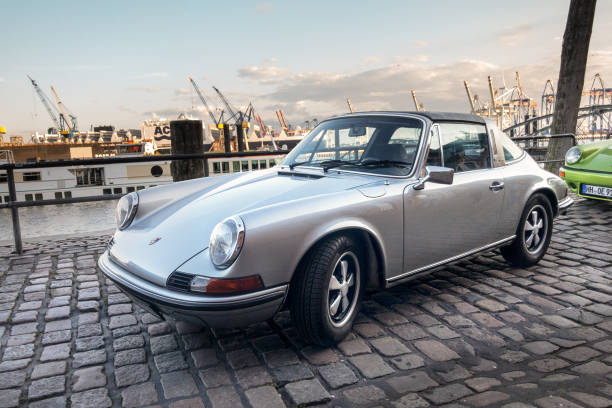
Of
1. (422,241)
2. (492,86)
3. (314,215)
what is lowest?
(422,241)

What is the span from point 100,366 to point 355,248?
5.54ft

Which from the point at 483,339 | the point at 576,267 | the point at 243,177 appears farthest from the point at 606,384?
the point at 243,177

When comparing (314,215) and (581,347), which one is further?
(581,347)

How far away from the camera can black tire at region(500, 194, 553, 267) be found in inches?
168

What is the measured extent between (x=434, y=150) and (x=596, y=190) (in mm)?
4502

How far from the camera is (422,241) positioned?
10.8ft

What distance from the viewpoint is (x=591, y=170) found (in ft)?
22.1

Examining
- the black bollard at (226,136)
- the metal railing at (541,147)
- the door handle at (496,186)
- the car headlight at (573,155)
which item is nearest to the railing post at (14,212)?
the door handle at (496,186)

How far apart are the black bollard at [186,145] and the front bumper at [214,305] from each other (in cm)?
416

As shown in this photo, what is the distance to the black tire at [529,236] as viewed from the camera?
4262 mm

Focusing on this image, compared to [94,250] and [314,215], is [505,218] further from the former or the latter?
[94,250]

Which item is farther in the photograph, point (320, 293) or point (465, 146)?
point (465, 146)

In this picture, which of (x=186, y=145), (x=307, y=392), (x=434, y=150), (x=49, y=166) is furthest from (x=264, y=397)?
(x=186, y=145)

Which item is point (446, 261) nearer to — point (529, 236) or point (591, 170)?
point (529, 236)
